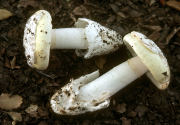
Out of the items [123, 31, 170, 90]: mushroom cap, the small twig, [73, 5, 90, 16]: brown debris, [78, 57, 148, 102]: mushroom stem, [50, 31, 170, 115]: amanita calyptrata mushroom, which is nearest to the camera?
[123, 31, 170, 90]: mushroom cap

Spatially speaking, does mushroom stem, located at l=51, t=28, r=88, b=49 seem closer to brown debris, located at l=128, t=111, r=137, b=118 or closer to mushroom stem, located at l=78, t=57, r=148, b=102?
mushroom stem, located at l=78, t=57, r=148, b=102

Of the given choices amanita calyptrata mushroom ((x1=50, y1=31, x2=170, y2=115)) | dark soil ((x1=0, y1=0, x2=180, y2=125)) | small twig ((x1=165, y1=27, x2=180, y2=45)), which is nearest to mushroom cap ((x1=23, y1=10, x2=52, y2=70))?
amanita calyptrata mushroom ((x1=50, y1=31, x2=170, y2=115))

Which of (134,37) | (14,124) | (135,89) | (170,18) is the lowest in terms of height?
(14,124)

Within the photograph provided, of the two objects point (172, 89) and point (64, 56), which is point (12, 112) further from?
point (172, 89)

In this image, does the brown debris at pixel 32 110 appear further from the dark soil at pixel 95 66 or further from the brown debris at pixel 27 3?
the brown debris at pixel 27 3

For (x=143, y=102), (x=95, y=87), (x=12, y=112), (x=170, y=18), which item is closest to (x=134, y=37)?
(x=95, y=87)

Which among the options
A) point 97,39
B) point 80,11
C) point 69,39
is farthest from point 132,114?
point 80,11

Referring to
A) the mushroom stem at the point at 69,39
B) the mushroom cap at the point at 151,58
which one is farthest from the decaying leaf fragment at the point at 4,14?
the mushroom cap at the point at 151,58

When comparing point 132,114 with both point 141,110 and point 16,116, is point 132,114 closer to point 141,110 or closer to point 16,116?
point 141,110
